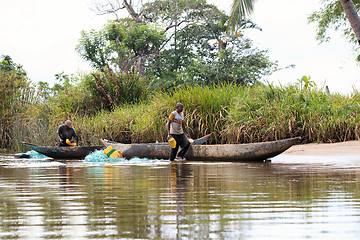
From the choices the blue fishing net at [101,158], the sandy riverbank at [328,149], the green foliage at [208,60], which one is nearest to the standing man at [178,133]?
the blue fishing net at [101,158]

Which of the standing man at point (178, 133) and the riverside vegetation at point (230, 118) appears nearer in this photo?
the standing man at point (178, 133)

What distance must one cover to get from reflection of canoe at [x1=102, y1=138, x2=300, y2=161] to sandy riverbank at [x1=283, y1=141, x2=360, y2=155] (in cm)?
196

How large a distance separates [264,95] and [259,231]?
44.9 feet

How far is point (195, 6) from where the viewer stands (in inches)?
1587

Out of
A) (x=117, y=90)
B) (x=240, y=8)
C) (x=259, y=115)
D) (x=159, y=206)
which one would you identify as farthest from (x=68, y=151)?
(x=159, y=206)

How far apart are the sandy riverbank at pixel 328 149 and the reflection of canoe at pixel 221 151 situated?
196 cm

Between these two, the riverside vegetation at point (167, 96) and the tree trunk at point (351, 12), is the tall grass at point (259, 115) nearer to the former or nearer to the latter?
the riverside vegetation at point (167, 96)

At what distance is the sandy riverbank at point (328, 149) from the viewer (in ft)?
39.8

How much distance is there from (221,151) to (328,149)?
318 centimetres

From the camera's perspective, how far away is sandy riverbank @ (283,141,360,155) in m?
12.1

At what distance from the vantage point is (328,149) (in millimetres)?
12789

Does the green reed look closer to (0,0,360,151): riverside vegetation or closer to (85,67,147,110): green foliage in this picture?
(0,0,360,151): riverside vegetation

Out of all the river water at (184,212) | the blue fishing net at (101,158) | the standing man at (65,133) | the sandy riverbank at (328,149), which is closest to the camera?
the river water at (184,212)

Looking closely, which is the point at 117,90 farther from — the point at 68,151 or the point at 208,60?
the point at 208,60
